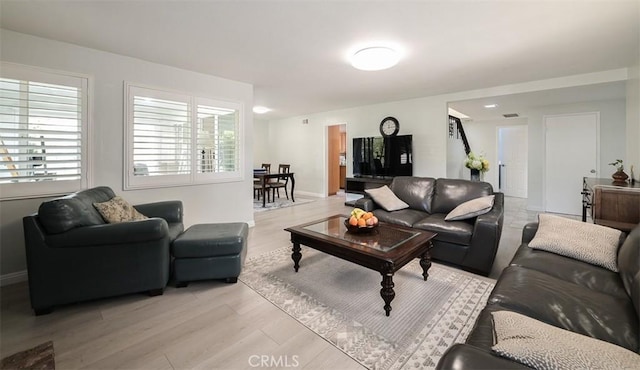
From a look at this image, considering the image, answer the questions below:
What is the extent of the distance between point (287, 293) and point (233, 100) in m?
3.09

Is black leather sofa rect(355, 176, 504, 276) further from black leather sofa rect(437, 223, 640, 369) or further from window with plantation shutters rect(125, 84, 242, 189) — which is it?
window with plantation shutters rect(125, 84, 242, 189)

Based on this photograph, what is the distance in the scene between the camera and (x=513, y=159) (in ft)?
25.1

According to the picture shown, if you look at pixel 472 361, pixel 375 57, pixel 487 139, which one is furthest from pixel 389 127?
pixel 472 361

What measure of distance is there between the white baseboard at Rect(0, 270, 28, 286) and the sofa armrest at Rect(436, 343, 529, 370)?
371 centimetres

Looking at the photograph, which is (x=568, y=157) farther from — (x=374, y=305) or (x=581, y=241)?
(x=374, y=305)

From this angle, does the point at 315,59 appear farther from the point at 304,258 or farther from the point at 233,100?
the point at 304,258

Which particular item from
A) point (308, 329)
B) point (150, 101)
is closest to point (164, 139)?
point (150, 101)

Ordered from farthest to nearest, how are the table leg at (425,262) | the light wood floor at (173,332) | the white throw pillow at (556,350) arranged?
the table leg at (425,262), the light wood floor at (173,332), the white throw pillow at (556,350)

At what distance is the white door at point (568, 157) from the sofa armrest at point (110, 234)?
277 inches

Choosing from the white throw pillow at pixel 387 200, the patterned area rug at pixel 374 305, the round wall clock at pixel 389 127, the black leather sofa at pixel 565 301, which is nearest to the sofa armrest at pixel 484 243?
the patterned area rug at pixel 374 305

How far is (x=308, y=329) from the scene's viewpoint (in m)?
1.83

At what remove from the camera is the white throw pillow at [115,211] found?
2.35 meters

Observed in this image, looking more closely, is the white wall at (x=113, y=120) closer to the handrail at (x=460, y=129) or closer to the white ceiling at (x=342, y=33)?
the white ceiling at (x=342, y=33)

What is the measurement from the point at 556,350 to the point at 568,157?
641 centimetres
